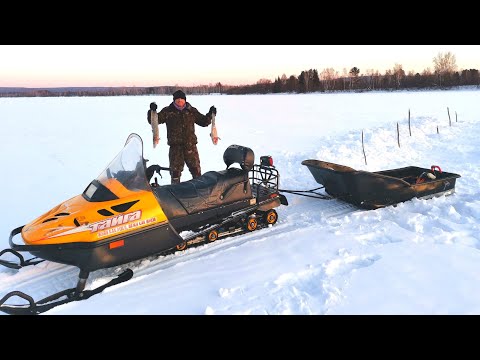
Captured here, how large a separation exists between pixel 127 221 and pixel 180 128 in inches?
89.7

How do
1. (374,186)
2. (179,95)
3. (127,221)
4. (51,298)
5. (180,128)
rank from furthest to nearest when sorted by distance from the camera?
1. (180,128)
2. (179,95)
3. (374,186)
4. (127,221)
5. (51,298)

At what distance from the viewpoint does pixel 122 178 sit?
3875 mm

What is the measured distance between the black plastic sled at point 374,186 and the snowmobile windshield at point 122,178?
2678 mm

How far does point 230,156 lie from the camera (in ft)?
16.6

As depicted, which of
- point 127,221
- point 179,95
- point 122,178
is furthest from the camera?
point 179,95

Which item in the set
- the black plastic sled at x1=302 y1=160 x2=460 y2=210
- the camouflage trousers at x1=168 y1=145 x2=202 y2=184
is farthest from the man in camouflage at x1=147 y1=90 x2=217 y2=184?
the black plastic sled at x1=302 y1=160 x2=460 y2=210

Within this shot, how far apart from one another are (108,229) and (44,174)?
18.6ft

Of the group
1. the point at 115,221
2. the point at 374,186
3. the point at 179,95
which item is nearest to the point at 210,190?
the point at 115,221

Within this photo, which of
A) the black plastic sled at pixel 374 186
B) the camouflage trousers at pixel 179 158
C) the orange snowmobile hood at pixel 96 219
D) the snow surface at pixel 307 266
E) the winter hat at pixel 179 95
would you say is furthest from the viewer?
the camouflage trousers at pixel 179 158

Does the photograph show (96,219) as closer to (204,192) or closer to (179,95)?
(204,192)

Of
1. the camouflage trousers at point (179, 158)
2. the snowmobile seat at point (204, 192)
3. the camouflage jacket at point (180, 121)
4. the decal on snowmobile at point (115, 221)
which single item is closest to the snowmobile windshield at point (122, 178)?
the decal on snowmobile at point (115, 221)

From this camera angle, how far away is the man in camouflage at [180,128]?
223 inches

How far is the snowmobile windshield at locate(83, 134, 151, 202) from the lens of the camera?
3.77 meters

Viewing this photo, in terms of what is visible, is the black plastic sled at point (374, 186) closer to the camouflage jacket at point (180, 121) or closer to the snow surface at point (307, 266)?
the snow surface at point (307, 266)
